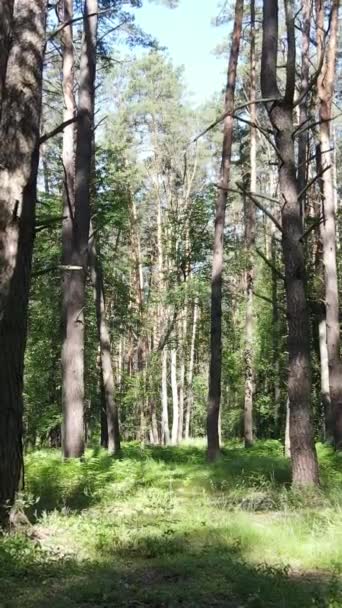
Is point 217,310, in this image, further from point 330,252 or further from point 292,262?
point 292,262

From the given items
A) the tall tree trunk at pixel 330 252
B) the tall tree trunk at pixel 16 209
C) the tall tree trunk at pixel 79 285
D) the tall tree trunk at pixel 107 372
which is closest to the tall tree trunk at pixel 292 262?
the tall tree trunk at pixel 16 209

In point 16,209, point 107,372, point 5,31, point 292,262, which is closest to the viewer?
point 16,209

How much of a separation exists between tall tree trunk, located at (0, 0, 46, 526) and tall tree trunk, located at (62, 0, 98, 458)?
→ 4779mm

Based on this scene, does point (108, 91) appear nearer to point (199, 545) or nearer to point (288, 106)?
point (288, 106)

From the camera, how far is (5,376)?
5.41 metres

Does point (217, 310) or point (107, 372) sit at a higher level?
point (217, 310)

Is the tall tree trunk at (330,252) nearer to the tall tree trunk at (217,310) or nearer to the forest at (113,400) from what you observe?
the forest at (113,400)

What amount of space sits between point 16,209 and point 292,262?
391cm

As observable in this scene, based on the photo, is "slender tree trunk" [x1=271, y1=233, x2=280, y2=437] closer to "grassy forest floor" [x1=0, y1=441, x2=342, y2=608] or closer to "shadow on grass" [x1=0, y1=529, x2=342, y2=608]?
"grassy forest floor" [x1=0, y1=441, x2=342, y2=608]

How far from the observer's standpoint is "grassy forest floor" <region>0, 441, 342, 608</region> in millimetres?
3973

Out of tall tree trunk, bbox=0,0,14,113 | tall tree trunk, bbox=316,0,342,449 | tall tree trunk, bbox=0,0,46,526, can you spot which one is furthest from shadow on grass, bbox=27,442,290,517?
tall tree trunk, bbox=0,0,14,113

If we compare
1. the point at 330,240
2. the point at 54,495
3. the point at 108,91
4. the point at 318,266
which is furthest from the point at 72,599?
the point at 108,91

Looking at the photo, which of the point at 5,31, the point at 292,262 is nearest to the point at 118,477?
the point at 292,262

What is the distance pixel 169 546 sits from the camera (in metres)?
5.20
